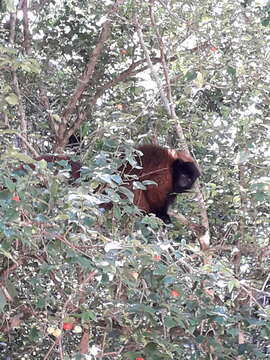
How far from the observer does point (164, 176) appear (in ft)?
15.8

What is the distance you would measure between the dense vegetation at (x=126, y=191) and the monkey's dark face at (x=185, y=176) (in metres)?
0.07

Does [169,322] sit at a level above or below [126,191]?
below

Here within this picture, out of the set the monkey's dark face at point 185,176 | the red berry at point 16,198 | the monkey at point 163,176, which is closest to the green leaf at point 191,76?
the monkey at point 163,176

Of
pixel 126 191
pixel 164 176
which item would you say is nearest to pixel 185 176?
pixel 164 176

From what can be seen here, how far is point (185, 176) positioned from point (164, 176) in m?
0.26

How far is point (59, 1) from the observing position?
5.48 m

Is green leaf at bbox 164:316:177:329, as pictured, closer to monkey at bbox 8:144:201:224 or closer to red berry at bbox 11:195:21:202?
red berry at bbox 11:195:21:202

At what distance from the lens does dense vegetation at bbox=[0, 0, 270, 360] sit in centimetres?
271

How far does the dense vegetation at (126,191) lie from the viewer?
106 inches

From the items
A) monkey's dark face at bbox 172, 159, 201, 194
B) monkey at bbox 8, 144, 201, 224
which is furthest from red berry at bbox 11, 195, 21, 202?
monkey's dark face at bbox 172, 159, 201, 194

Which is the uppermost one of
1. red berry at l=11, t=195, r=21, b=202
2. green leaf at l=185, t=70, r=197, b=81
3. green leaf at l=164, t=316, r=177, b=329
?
green leaf at l=185, t=70, r=197, b=81

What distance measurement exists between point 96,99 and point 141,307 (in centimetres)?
240

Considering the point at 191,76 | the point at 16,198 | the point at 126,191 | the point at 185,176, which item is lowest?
the point at 185,176

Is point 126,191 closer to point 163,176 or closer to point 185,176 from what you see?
point 185,176
